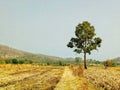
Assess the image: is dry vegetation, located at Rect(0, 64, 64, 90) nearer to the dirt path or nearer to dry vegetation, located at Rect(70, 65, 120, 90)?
the dirt path

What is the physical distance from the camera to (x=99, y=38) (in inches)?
3627

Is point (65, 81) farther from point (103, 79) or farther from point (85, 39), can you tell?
point (85, 39)

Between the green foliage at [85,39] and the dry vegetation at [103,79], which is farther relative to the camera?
the green foliage at [85,39]

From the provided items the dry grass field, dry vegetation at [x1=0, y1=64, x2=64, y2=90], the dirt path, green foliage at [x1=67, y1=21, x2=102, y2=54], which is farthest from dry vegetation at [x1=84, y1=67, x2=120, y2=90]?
green foliage at [x1=67, y1=21, x2=102, y2=54]

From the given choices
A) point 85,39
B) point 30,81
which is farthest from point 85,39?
point 30,81

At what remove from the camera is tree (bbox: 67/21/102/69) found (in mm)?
90750

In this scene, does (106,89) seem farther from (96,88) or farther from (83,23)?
(83,23)

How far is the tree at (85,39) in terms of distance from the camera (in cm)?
9075

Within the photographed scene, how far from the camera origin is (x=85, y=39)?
91.4 metres

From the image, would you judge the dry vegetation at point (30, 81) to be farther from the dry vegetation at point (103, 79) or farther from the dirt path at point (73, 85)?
the dry vegetation at point (103, 79)

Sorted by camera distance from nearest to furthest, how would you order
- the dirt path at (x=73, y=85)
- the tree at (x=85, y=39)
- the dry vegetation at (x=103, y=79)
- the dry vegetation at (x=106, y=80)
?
the dirt path at (x=73, y=85) → the dry vegetation at (x=106, y=80) → the dry vegetation at (x=103, y=79) → the tree at (x=85, y=39)

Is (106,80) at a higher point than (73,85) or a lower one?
higher

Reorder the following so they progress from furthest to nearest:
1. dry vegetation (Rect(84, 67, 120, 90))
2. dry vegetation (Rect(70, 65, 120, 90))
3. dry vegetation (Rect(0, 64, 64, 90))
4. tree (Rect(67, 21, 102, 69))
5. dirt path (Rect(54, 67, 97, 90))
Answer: tree (Rect(67, 21, 102, 69)), dry vegetation (Rect(0, 64, 64, 90)), dry vegetation (Rect(70, 65, 120, 90)), dry vegetation (Rect(84, 67, 120, 90)), dirt path (Rect(54, 67, 97, 90))

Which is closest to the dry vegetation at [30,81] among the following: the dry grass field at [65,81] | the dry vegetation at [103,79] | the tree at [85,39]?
the dry grass field at [65,81]
